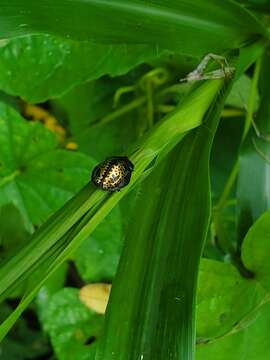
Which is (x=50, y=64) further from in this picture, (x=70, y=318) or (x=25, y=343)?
(x=25, y=343)

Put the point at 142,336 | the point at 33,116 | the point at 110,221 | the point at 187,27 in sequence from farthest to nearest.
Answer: the point at 33,116 → the point at 110,221 → the point at 187,27 → the point at 142,336

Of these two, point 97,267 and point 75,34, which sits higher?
point 75,34

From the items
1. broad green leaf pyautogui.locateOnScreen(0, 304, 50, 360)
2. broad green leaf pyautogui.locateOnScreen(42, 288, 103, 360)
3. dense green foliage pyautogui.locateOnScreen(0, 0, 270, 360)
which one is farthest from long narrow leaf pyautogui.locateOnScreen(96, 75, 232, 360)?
broad green leaf pyautogui.locateOnScreen(0, 304, 50, 360)

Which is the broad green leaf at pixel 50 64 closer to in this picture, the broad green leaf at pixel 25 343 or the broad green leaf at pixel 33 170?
the broad green leaf at pixel 33 170

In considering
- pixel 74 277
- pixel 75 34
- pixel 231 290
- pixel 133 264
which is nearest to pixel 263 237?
pixel 231 290

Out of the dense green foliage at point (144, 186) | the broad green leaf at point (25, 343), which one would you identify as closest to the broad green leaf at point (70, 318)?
the dense green foliage at point (144, 186)

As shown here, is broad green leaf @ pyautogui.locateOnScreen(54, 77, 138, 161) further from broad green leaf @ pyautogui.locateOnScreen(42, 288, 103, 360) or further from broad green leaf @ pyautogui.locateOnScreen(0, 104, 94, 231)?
broad green leaf @ pyautogui.locateOnScreen(42, 288, 103, 360)

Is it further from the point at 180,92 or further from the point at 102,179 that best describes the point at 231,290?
the point at 180,92
